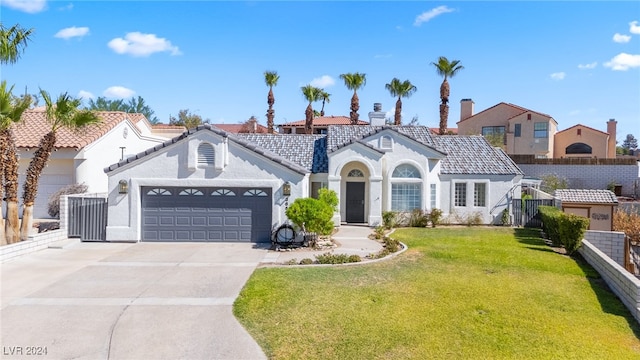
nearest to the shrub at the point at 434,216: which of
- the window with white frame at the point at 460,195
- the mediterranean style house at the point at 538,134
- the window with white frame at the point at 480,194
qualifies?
the window with white frame at the point at 460,195

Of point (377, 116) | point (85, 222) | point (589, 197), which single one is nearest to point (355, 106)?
point (377, 116)

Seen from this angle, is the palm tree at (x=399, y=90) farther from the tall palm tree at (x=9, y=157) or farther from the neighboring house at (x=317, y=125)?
the tall palm tree at (x=9, y=157)

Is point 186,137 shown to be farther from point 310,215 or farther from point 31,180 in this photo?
point 310,215

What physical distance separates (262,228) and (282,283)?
6.67 meters

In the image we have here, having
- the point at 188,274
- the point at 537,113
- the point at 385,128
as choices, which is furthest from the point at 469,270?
the point at 537,113

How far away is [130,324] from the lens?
880 cm

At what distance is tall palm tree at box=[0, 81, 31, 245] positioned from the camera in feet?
46.8

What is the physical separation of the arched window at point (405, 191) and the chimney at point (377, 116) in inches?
226

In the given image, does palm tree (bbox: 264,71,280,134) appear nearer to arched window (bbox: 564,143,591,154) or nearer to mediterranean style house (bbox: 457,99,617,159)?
mediterranean style house (bbox: 457,99,617,159)

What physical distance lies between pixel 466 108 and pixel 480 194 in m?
32.2

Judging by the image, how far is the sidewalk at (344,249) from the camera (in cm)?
1505

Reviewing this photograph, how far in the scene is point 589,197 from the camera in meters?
22.0

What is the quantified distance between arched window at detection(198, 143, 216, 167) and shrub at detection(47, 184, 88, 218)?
904 cm

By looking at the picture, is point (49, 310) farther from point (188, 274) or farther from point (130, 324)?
point (188, 274)
